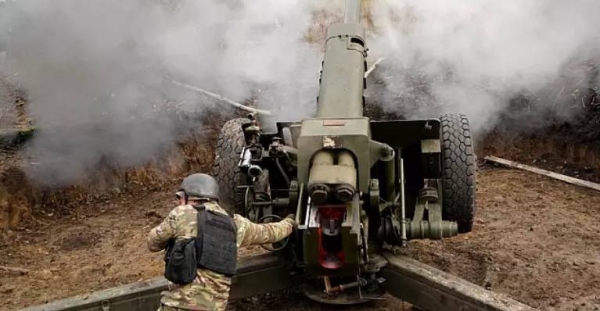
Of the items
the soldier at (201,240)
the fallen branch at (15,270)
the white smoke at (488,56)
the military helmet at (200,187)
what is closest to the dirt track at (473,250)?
the fallen branch at (15,270)

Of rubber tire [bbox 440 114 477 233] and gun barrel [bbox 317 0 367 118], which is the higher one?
gun barrel [bbox 317 0 367 118]

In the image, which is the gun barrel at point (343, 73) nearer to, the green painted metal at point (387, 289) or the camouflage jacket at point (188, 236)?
the green painted metal at point (387, 289)

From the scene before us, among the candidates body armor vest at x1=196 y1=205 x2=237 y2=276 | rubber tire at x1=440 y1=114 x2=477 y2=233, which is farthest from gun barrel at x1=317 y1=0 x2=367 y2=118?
body armor vest at x1=196 y1=205 x2=237 y2=276

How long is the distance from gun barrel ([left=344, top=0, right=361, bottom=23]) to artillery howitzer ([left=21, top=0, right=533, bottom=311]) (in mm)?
281

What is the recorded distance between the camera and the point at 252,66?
9.41 metres

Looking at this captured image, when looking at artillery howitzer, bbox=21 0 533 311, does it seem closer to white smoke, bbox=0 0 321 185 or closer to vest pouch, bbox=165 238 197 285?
vest pouch, bbox=165 238 197 285

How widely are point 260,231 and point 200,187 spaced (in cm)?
44

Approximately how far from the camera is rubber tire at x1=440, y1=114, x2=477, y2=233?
545 cm

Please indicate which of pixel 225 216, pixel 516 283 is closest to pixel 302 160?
pixel 225 216

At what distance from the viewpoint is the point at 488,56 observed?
902cm

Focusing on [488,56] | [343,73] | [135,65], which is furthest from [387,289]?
[135,65]

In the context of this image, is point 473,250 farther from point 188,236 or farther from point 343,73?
point 188,236

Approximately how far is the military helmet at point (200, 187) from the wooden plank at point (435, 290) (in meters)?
1.43

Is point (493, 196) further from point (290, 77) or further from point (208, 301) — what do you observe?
point (208, 301)
